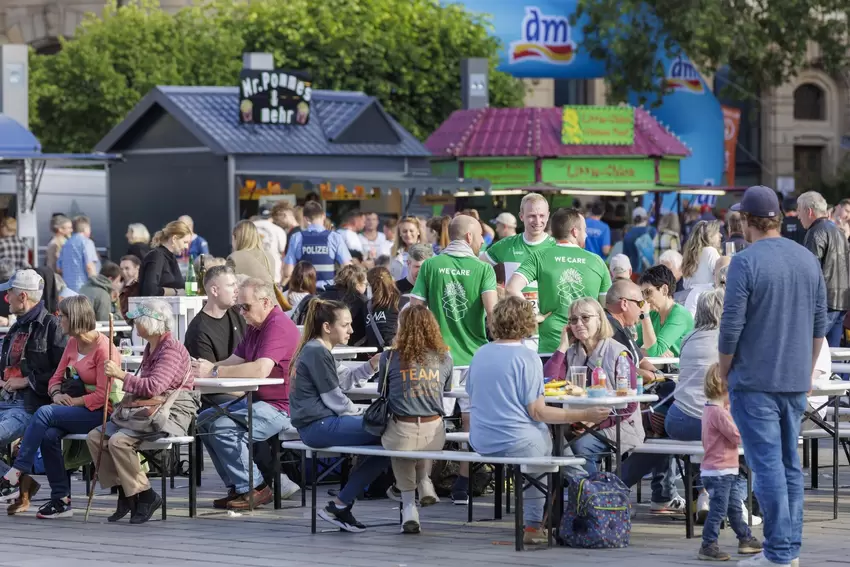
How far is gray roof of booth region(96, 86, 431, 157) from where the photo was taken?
1007 inches

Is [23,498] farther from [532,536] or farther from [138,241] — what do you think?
[138,241]

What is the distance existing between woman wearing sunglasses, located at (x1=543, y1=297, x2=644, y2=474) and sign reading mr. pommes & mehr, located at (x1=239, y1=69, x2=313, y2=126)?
1668 cm

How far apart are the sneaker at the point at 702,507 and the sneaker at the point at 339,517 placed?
6.14 feet

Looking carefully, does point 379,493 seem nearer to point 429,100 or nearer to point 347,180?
point 347,180

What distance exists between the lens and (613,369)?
9781 mm

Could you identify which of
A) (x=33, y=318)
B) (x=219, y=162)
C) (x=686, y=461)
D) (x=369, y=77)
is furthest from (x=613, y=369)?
(x=369, y=77)

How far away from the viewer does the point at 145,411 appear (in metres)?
10.5

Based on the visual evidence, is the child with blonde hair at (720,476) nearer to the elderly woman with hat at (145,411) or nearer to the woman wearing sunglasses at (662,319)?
the woman wearing sunglasses at (662,319)

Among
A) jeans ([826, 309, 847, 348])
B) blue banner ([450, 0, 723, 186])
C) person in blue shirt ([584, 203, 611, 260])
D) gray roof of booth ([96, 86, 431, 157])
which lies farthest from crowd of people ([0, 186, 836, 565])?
blue banner ([450, 0, 723, 186])

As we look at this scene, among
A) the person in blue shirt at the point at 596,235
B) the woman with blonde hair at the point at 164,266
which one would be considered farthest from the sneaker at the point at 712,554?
the person in blue shirt at the point at 596,235

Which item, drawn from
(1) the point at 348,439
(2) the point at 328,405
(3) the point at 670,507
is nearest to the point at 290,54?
(3) the point at 670,507

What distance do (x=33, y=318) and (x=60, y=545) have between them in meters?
2.17

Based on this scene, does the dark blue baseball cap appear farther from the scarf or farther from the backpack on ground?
the scarf

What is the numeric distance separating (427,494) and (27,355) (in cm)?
263
